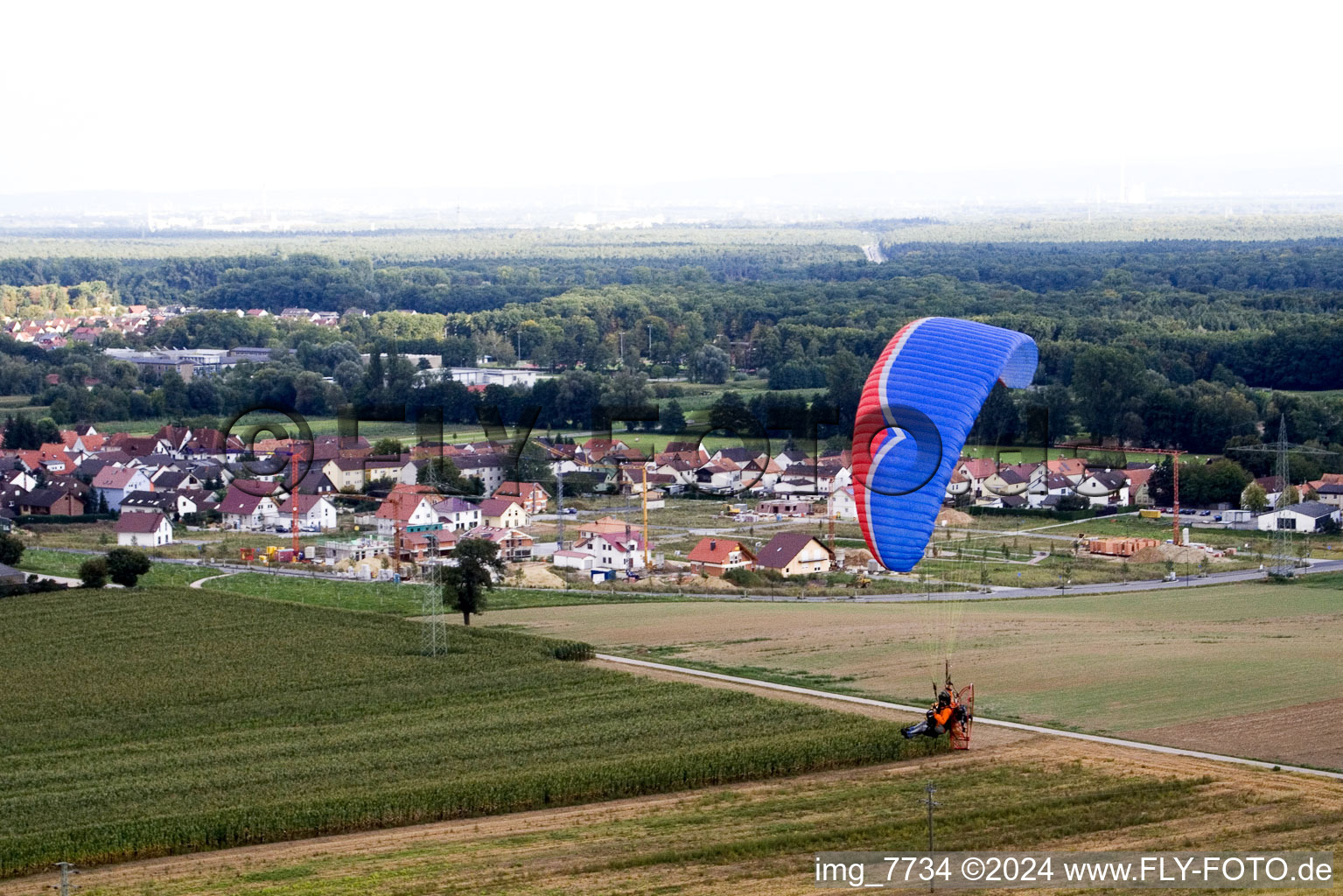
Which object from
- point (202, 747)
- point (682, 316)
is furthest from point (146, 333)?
point (202, 747)

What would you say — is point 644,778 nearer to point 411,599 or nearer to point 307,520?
point 411,599

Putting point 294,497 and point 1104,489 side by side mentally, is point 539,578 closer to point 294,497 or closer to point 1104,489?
point 294,497

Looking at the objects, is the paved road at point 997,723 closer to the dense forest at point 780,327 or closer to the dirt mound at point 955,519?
the dirt mound at point 955,519

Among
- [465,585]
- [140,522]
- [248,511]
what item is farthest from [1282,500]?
[140,522]

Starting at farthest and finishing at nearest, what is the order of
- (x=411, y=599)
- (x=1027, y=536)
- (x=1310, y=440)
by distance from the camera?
(x=1310, y=440) → (x=1027, y=536) → (x=411, y=599)

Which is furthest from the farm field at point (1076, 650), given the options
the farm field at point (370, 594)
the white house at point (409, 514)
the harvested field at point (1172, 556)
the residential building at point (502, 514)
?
the residential building at point (502, 514)

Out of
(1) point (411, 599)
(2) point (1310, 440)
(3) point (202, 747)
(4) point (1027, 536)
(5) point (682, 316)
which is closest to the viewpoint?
(3) point (202, 747)

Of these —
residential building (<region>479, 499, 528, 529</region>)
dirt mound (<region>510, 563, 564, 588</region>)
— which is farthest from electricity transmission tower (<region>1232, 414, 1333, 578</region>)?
residential building (<region>479, 499, 528, 529</region>)
